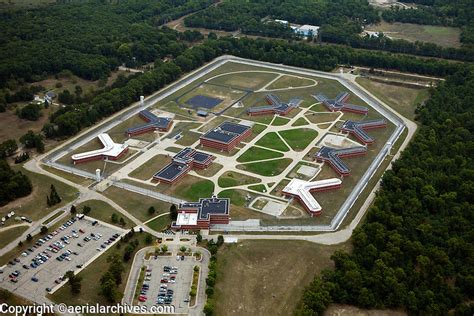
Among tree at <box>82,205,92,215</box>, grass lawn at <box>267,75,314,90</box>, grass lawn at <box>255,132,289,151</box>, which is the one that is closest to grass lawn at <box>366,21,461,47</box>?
grass lawn at <box>267,75,314,90</box>

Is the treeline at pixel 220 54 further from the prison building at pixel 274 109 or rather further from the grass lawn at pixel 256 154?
the grass lawn at pixel 256 154

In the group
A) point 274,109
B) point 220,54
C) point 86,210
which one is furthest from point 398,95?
point 86,210

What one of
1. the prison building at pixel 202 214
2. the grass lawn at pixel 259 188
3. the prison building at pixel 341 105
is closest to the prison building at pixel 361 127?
the prison building at pixel 341 105

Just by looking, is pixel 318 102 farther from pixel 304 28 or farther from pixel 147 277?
pixel 147 277

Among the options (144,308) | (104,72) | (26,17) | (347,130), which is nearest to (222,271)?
(144,308)

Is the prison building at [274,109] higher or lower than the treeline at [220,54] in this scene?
lower

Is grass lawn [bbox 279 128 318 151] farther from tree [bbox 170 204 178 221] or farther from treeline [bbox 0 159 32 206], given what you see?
treeline [bbox 0 159 32 206]

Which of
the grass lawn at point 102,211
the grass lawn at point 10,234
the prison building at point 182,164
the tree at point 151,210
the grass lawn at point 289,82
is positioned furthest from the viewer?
the grass lawn at point 289,82

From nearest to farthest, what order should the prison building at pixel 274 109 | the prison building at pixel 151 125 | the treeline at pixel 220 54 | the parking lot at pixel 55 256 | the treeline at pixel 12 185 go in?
the parking lot at pixel 55 256, the treeline at pixel 12 185, the prison building at pixel 151 125, the treeline at pixel 220 54, the prison building at pixel 274 109
